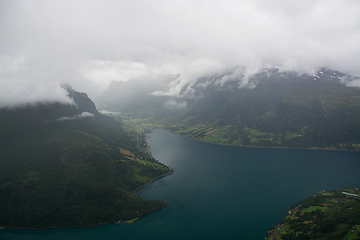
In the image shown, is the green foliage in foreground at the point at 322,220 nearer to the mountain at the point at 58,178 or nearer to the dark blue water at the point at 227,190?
the dark blue water at the point at 227,190


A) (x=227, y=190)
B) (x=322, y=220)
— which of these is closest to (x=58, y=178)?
(x=227, y=190)

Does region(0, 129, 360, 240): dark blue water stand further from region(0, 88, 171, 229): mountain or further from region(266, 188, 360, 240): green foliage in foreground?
region(266, 188, 360, 240): green foliage in foreground

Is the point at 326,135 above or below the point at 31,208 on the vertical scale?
above

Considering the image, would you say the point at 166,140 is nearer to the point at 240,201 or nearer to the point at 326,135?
the point at 240,201

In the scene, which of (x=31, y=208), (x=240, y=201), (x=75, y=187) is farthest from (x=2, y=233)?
(x=240, y=201)

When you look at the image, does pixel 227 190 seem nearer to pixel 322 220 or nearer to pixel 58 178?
pixel 322 220

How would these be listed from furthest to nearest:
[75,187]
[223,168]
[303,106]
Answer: [303,106], [223,168], [75,187]

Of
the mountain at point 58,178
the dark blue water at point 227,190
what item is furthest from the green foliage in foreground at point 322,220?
the mountain at point 58,178
